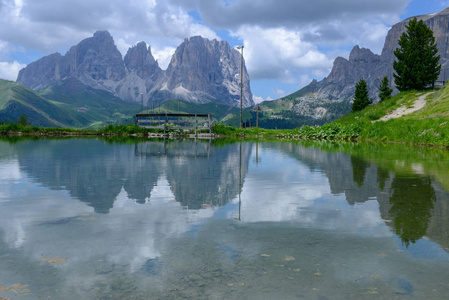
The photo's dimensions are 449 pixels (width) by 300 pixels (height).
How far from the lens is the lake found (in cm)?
470

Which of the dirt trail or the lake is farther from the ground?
the dirt trail

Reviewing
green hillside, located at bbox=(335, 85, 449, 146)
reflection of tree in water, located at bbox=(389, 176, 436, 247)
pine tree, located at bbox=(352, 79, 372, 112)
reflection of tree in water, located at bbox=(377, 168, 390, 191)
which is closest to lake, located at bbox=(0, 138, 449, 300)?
reflection of tree in water, located at bbox=(389, 176, 436, 247)

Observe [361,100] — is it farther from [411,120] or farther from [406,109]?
[411,120]

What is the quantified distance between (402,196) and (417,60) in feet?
182

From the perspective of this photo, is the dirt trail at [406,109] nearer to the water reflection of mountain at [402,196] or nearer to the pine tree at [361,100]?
the pine tree at [361,100]

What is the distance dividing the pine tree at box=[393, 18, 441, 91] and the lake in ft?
170

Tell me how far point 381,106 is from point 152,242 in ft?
186

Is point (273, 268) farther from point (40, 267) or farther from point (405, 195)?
point (405, 195)

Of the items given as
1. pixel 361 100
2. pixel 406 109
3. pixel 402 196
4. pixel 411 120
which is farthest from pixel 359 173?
pixel 361 100

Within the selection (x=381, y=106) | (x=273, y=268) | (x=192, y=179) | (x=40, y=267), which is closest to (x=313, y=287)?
(x=273, y=268)

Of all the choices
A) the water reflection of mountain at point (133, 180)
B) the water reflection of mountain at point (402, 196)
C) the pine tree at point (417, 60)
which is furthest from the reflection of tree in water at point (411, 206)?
the pine tree at point (417, 60)

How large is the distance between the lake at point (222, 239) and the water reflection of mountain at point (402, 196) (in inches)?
1.7

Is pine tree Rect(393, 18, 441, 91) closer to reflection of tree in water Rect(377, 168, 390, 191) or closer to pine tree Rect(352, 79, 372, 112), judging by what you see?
pine tree Rect(352, 79, 372, 112)

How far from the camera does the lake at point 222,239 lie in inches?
185
